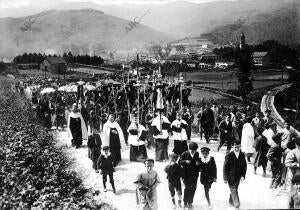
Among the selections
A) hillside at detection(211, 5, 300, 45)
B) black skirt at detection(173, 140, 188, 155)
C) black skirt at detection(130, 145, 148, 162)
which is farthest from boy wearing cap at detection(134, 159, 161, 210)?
hillside at detection(211, 5, 300, 45)

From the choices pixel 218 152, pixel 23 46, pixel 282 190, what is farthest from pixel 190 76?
pixel 23 46

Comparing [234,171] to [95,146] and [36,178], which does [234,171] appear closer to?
[36,178]

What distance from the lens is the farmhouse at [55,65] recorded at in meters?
78.1

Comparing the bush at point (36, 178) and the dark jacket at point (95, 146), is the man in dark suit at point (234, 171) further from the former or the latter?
the dark jacket at point (95, 146)

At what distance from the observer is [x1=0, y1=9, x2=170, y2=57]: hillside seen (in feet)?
557

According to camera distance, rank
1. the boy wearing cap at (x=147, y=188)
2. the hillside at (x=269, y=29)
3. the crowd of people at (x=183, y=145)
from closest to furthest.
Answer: the boy wearing cap at (x=147, y=188), the crowd of people at (x=183, y=145), the hillside at (x=269, y=29)

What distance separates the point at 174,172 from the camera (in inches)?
344

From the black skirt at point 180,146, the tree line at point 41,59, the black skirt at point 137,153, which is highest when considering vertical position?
the tree line at point 41,59

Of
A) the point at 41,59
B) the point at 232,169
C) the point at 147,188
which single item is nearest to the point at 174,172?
the point at 147,188

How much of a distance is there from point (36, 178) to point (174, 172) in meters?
3.33

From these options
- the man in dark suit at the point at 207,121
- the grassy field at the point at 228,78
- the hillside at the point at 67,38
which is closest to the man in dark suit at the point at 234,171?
the man in dark suit at the point at 207,121

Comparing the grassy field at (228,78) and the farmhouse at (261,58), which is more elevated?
the farmhouse at (261,58)

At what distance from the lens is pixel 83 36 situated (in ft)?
629

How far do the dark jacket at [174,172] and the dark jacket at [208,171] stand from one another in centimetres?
47
